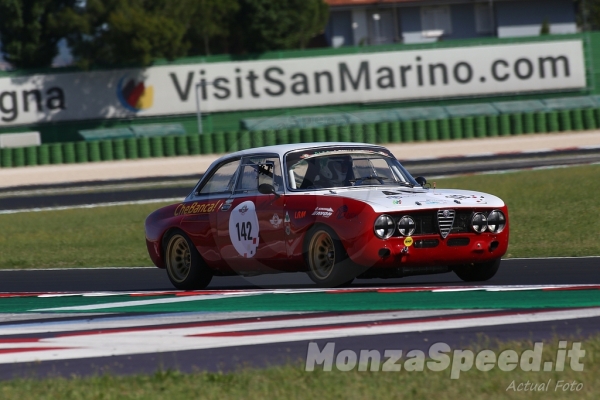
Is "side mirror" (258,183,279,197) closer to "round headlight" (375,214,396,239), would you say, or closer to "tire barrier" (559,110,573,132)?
"round headlight" (375,214,396,239)

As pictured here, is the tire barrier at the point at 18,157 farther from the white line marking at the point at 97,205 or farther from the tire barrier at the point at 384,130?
the tire barrier at the point at 384,130

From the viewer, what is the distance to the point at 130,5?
4384 cm

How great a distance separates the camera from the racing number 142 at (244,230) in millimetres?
9664

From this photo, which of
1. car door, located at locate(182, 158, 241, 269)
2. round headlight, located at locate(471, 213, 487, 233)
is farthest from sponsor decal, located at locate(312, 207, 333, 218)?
car door, located at locate(182, 158, 241, 269)

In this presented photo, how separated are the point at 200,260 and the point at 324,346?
4.21 metres

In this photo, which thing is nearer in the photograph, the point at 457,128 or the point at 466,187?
the point at 466,187

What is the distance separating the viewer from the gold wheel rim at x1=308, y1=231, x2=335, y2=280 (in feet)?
29.1

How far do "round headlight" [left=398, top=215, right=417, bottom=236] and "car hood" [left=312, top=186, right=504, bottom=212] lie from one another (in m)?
0.09

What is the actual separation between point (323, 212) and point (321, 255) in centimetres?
42

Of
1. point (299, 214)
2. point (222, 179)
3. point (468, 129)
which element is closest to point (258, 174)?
point (222, 179)

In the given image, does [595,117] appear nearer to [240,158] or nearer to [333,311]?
[240,158]

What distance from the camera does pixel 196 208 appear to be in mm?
10359

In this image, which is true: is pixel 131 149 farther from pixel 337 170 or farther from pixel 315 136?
pixel 337 170

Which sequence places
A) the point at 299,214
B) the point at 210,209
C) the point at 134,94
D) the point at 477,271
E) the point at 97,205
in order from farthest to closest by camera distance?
the point at 134,94 < the point at 97,205 < the point at 210,209 < the point at 477,271 < the point at 299,214
